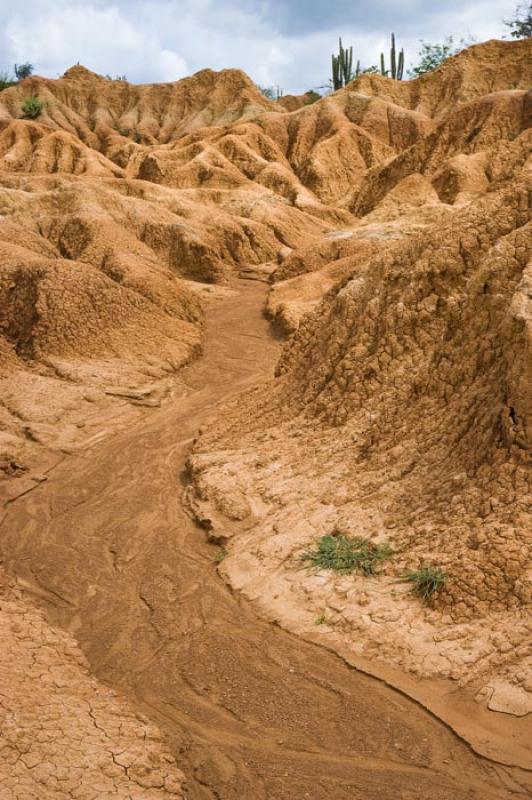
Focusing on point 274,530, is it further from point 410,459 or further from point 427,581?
point 427,581

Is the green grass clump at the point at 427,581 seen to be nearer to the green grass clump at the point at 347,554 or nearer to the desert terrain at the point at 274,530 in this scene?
the desert terrain at the point at 274,530

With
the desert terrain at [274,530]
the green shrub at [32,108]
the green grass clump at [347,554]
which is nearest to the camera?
the desert terrain at [274,530]

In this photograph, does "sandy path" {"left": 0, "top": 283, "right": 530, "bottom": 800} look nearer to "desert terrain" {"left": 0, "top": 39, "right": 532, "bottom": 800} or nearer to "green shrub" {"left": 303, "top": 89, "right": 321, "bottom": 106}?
"desert terrain" {"left": 0, "top": 39, "right": 532, "bottom": 800}

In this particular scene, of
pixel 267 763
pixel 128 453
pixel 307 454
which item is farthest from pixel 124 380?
pixel 267 763

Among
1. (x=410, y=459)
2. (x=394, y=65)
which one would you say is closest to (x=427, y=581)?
(x=410, y=459)

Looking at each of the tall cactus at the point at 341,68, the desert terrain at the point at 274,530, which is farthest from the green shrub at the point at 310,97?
the desert terrain at the point at 274,530

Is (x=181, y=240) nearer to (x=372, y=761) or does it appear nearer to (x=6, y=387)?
(x=6, y=387)

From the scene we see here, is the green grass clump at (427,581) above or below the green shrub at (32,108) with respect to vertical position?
below

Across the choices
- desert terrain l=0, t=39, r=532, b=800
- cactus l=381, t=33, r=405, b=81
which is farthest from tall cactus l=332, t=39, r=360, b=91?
desert terrain l=0, t=39, r=532, b=800
